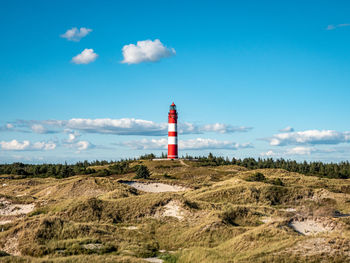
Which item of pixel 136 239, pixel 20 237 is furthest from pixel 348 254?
pixel 20 237

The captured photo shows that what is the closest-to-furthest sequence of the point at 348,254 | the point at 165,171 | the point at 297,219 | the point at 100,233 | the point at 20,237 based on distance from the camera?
the point at 348,254
the point at 20,237
the point at 100,233
the point at 297,219
the point at 165,171

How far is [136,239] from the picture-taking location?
2767 centimetres

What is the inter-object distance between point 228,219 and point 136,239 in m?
8.99

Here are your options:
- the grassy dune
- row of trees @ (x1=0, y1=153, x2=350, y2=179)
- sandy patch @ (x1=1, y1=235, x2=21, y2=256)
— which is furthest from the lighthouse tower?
sandy patch @ (x1=1, y1=235, x2=21, y2=256)

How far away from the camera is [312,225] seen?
3091cm

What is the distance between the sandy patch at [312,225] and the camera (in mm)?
29953

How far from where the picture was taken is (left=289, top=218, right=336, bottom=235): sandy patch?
29953 millimetres

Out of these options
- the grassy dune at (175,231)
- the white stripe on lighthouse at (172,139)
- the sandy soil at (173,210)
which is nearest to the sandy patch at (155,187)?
the grassy dune at (175,231)

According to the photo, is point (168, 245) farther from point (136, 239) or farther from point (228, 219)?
point (228, 219)

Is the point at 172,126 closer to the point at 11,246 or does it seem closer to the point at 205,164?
the point at 205,164

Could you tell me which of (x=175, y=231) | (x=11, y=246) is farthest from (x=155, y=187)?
(x=11, y=246)

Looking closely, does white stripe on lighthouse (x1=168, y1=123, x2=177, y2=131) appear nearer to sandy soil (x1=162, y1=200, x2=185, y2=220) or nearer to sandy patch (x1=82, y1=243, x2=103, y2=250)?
sandy soil (x1=162, y1=200, x2=185, y2=220)

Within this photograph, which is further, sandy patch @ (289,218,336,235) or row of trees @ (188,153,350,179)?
row of trees @ (188,153,350,179)

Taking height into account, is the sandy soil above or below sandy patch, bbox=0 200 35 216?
above
